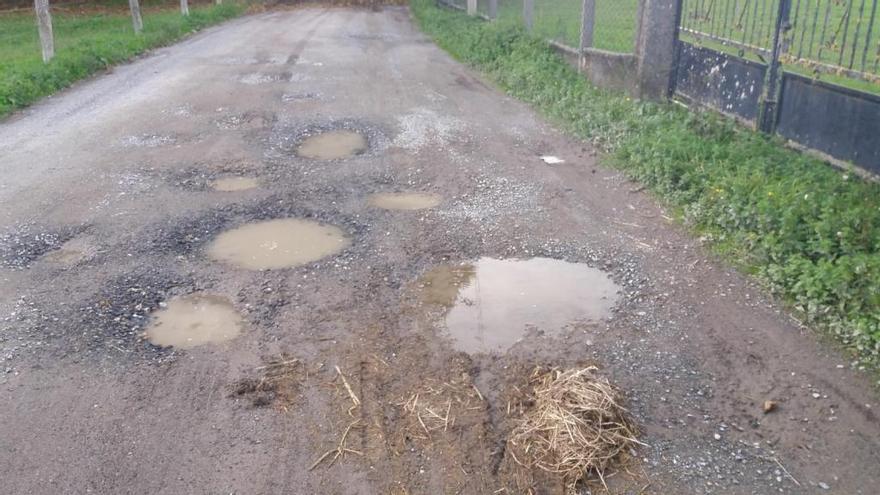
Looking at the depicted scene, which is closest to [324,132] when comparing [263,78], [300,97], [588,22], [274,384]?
[300,97]

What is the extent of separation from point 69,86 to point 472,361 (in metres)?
A: 11.2

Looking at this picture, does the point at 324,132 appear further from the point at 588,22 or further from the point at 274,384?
the point at 274,384

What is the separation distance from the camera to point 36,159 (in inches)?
338

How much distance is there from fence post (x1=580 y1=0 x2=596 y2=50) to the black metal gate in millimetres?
2220

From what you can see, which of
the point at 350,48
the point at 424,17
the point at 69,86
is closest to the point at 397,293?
the point at 69,86

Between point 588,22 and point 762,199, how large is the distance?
249 inches

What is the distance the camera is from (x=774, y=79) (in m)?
7.50

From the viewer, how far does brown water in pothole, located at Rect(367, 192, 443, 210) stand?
6.96 metres

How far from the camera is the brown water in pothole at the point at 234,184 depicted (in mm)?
7477

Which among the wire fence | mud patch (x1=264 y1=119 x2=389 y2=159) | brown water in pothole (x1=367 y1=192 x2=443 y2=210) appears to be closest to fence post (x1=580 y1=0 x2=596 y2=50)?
the wire fence

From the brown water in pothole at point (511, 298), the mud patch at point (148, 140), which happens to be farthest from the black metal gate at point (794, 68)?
the mud patch at point (148, 140)

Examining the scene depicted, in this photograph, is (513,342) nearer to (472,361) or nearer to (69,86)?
(472,361)

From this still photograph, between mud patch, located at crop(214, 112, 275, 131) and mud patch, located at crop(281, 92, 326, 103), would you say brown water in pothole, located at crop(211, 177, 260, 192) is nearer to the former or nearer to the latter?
mud patch, located at crop(214, 112, 275, 131)

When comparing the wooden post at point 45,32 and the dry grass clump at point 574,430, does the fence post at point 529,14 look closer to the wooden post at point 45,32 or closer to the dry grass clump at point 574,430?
the wooden post at point 45,32
